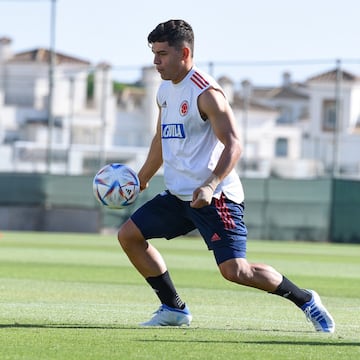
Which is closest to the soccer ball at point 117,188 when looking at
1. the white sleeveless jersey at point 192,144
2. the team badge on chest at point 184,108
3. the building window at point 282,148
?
the white sleeveless jersey at point 192,144

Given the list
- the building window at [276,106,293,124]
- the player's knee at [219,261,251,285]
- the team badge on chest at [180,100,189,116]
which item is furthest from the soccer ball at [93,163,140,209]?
the building window at [276,106,293,124]

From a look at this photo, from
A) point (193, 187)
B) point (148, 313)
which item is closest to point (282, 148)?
point (148, 313)

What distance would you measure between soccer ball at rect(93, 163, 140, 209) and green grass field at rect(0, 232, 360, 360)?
961 mm

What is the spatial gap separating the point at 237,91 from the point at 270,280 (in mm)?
31302

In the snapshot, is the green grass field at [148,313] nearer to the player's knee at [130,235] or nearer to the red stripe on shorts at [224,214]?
the player's knee at [130,235]

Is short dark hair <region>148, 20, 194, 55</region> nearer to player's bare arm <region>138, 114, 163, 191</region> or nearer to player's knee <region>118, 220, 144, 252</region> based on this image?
player's bare arm <region>138, 114, 163, 191</region>

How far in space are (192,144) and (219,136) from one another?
35 centimetres

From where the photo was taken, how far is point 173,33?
923 centimetres

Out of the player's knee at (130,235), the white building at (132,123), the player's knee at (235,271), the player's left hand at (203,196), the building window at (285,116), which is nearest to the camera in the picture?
the player's left hand at (203,196)

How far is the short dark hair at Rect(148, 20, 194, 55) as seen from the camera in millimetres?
9227

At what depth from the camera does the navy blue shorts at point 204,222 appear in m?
9.12

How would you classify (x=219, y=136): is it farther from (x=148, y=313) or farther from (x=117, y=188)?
(x=148, y=313)

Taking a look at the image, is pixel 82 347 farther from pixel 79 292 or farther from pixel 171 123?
pixel 79 292

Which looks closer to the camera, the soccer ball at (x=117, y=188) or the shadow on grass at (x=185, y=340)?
the shadow on grass at (x=185, y=340)
